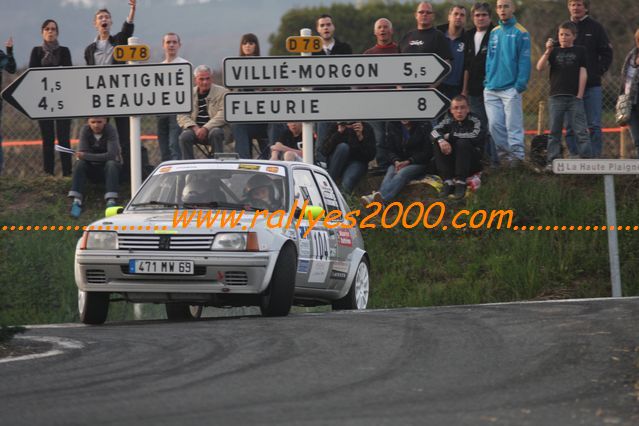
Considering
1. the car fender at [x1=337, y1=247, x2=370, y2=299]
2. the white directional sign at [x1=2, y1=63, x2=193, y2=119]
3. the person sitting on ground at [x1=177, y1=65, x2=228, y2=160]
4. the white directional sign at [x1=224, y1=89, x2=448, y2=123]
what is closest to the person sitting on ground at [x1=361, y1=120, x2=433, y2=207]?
the white directional sign at [x1=224, y1=89, x2=448, y2=123]

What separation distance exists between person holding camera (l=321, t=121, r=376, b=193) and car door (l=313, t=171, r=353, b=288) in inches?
165

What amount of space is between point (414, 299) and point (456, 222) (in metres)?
2.09

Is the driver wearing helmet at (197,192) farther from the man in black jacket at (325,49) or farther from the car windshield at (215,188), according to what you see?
the man in black jacket at (325,49)

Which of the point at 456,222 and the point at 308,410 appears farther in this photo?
the point at 456,222

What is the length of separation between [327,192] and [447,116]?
4342 mm

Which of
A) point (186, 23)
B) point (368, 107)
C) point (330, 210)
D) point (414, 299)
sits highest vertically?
point (186, 23)

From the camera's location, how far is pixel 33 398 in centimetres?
750

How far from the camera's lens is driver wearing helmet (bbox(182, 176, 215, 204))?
43.8ft

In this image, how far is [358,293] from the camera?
1488 centimetres

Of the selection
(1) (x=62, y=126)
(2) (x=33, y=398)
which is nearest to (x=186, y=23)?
(1) (x=62, y=126)

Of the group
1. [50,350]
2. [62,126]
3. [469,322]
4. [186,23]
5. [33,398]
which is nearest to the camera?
[33,398]

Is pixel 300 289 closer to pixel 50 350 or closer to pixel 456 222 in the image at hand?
pixel 50 350

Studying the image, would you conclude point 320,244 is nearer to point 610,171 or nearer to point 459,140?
point 610,171

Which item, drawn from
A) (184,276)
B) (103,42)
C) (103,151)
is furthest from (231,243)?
(103,42)
